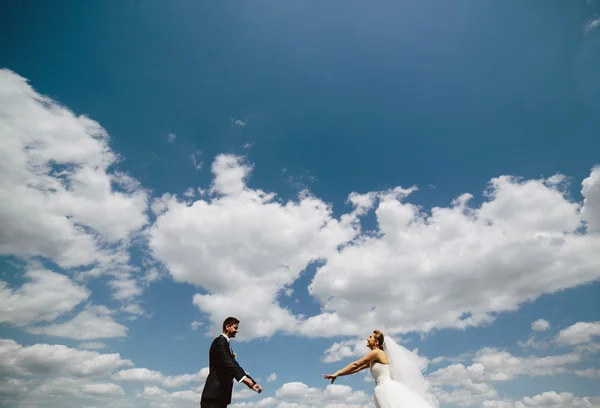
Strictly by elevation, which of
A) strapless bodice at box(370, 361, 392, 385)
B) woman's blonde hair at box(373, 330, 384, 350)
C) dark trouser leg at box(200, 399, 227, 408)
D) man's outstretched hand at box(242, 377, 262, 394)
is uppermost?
woman's blonde hair at box(373, 330, 384, 350)

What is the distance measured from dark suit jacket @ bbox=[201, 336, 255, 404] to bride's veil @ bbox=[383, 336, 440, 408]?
6.09 meters

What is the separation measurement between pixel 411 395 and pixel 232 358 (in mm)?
5751

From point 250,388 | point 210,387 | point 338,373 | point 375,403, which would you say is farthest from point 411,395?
point 210,387

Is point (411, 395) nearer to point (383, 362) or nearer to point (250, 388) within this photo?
point (383, 362)

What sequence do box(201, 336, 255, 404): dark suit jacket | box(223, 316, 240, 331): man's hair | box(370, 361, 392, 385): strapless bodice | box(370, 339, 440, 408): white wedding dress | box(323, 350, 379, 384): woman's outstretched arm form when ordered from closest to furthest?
1. box(201, 336, 255, 404): dark suit jacket
2. box(223, 316, 240, 331): man's hair
3. box(370, 339, 440, 408): white wedding dress
4. box(370, 361, 392, 385): strapless bodice
5. box(323, 350, 379, 384): woman's outstretched arm

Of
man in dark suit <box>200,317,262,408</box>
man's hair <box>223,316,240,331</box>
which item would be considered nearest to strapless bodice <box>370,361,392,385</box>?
man in dark suit <box>200,317,262,408</box>

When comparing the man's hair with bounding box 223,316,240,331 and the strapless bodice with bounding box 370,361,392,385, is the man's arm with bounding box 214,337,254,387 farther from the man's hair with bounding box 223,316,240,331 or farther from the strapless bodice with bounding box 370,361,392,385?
the strapless bodice with bounding box 370,361,392,385

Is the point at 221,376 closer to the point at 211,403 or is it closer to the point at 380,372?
the point at 211,403

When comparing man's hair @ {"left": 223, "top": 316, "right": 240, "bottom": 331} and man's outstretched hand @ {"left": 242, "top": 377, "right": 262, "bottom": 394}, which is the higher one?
man's hair @ {"left": 223, "top": 316, "right": 240, "bottom": 331}

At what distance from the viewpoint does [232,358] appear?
874 centimetres

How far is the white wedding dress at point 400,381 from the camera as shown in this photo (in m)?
9.97

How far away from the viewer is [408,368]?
39.3 ft

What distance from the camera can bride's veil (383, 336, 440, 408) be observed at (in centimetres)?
1146

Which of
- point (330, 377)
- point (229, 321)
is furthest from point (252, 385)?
point (330, 377)
